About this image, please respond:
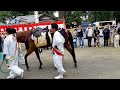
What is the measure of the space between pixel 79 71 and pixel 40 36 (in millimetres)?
1674

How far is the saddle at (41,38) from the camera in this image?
8453 millimetres

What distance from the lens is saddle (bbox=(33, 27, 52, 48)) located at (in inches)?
333

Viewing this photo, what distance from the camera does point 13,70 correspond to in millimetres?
7020

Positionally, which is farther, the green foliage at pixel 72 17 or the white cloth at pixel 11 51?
the green foliage at pixel 72 17

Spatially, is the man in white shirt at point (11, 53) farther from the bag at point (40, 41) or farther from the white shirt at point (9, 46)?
the bag at point (40, 41)

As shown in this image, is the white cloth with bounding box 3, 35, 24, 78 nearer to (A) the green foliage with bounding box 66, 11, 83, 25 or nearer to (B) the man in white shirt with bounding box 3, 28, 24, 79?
(B) the man in white shirt with bounding box 3, 28, 24, 79

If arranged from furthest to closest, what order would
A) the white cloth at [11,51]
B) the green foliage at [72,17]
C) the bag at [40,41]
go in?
1. the green foliage at [72,17]
2. the bag at [40,41]
3. the white cloth at [11,51]

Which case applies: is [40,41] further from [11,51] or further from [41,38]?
[11,51]

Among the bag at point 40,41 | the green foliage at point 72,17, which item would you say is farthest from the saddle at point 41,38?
the green foliage at point 72,17

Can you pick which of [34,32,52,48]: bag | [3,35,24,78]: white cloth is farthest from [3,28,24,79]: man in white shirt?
[34,32,52,48]: bag

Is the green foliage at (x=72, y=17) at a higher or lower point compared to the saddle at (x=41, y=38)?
higher

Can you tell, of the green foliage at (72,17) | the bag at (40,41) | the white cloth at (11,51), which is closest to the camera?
the white cloth at (11,51)

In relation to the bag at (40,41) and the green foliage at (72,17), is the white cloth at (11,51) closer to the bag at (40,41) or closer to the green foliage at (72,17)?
the bag at (40,41)

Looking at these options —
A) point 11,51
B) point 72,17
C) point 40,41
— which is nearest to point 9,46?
point 11,51
